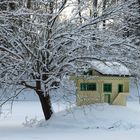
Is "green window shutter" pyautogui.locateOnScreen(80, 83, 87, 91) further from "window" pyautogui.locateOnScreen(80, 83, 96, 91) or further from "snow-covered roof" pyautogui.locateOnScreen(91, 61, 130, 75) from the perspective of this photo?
"snow-covered roof" pyautogui.locateOnScreen(91, 61, 130, 75)

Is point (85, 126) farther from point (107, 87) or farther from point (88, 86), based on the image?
point (107, 87)

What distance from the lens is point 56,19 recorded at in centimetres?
1289

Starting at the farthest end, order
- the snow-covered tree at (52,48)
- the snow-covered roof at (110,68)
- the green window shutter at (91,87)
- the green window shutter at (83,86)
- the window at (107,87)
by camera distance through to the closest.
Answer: the window at (107,87) → the green window shutter at (91,87) → the green window shutter at (83,86) → the snow-covered roof at (110,68) → the snow-covered tree at (52,48)

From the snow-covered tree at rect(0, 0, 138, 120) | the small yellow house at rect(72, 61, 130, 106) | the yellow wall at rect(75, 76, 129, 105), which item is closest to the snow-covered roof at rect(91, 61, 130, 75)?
the small yellow house at rect(72, 61, 130, 106)

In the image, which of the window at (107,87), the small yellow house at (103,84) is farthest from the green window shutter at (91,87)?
the window at (107,87)

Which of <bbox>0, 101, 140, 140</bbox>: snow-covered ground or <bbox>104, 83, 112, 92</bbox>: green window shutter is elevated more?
<bbox>104, 83, 112, 92</bbox>: green window shutter

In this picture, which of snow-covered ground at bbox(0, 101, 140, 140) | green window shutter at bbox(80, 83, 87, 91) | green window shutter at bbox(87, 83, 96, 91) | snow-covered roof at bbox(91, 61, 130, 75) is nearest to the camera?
snow-covered ground at bbox(0, 101, 140, 140)

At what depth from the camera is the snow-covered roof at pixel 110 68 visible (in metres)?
13.1

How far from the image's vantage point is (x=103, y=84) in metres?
13.8

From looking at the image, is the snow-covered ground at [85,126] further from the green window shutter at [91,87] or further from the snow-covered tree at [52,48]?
the snow-covered tree at [52,48]

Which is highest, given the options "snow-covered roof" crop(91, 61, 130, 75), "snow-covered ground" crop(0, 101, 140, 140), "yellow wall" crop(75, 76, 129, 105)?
"snow-covered roof" crop(91, 61, 130, 75)

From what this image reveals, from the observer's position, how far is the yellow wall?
43.2 ft

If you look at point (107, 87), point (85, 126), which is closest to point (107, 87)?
point (107, 87)

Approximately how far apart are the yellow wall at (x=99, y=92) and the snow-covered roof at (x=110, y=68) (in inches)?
7.8
